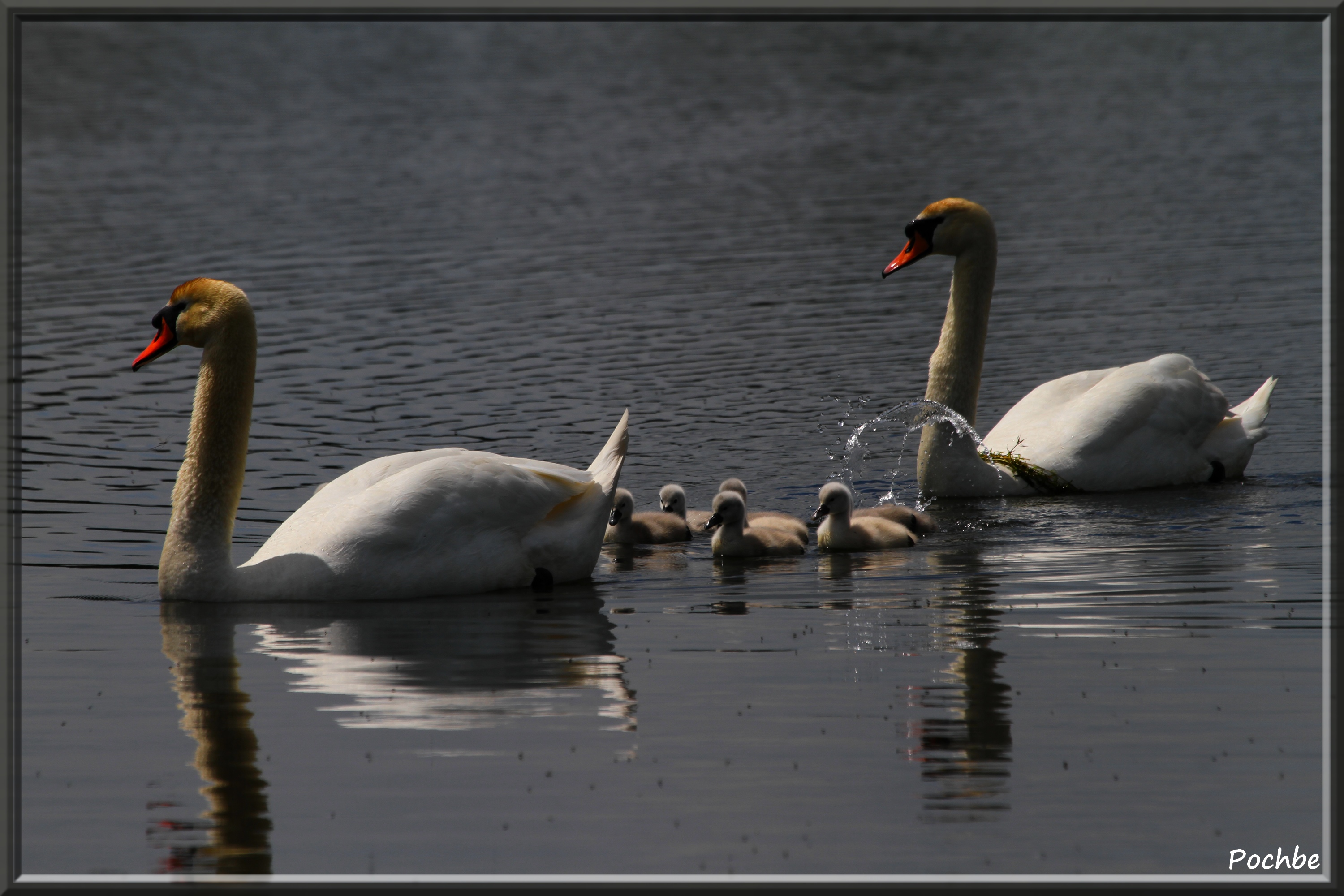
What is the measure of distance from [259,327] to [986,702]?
543 inches

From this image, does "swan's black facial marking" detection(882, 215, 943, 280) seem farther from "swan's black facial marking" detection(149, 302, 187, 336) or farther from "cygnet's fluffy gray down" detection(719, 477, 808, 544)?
"swan's black facial marking" detection(149, 302, 187, 336)

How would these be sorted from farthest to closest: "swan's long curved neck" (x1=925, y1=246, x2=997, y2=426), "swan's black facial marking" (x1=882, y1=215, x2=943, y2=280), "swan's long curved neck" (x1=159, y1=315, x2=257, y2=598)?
1. "swan's black facial marking" (x1=882, y1=215, x2=943, y2=280)
2. "swan's long curved neck" (x1=925, y1=246, x2=997, y2=426)
3. "swan's long curved neck" (x1=159, y1=315, x2=257, y2=598)

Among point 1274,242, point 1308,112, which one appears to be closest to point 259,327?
point 1274,242

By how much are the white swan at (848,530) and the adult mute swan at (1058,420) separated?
1361 millimetres

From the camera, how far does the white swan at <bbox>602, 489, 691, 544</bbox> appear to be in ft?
39.2

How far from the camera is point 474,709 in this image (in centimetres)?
808

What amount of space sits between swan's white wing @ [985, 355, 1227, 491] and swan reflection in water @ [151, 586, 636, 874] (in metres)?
4.04

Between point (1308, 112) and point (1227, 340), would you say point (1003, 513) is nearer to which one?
point (1227, 340)

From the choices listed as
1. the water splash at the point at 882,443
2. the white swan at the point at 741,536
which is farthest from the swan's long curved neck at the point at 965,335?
the white swan at the point at 741,536

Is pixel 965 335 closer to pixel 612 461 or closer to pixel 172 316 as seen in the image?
pixel 612 461

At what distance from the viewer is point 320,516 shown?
1010cm

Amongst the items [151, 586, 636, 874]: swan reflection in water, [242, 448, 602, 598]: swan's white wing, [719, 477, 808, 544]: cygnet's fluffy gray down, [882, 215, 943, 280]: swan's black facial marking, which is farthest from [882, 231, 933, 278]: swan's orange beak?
[151, 586, 636, 874]: swan reflection in water

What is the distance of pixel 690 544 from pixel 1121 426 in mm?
3310

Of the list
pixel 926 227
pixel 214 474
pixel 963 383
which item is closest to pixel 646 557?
pixel 214 474
